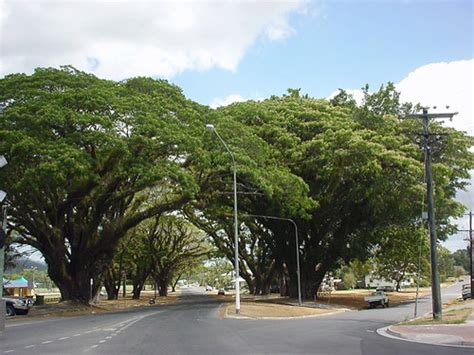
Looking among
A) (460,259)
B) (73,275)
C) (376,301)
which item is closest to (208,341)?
(73,275)

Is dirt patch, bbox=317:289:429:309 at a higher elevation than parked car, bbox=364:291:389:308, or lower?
lower

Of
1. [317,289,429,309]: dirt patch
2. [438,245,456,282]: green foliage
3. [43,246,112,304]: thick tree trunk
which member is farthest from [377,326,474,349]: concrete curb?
[438,245,456,282]: green foliage

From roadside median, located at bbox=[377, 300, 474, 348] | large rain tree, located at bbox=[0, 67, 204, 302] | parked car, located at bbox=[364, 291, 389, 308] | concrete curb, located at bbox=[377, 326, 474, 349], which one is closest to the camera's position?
concrete curb, located at bbox=[377, 326, 474, 349]

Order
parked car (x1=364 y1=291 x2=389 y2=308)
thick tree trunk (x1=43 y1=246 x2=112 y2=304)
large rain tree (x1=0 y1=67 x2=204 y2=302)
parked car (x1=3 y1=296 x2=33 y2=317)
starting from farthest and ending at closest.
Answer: parked car (x1=364 y1=291 x2=389 y2=308)
thick tree trunk (x1=43 y1=246 x2=112 y2=304)
parked car (x1=3 y1=296 x2=33 y2=317)
large rain tree (x1=0 y1=67 x2=204 y2=302)

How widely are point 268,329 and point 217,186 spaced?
18224 millimetres

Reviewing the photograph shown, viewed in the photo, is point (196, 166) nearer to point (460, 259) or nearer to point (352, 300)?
point (352, 300)

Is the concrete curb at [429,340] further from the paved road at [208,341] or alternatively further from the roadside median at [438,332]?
the paved road at [208,341]

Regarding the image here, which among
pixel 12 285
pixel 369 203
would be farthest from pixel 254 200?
pixel 12 285

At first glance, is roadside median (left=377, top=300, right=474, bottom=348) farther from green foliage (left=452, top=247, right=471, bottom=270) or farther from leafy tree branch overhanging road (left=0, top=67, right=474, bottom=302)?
green foliage (left=452, top=247, right=471, bottom=270)

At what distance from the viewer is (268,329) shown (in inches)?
815

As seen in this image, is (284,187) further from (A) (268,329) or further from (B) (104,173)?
(A) (268,329)

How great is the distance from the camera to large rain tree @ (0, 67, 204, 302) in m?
A: 28.0

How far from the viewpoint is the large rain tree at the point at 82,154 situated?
28.0 m

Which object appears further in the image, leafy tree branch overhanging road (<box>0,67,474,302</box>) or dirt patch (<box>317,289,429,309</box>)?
dirt patch (<box>317,289,429,309</box>)
